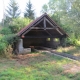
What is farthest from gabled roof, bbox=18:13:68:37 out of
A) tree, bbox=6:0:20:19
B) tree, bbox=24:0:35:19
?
tree, bbox=6:0:20:19

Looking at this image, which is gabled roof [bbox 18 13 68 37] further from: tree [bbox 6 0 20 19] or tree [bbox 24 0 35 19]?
tree [bbox 6 0 20 19]

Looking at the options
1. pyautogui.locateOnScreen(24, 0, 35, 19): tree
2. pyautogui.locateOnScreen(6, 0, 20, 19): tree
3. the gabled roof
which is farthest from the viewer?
pyautogui.locateOnScreen(6, 0, 20, 19): tree

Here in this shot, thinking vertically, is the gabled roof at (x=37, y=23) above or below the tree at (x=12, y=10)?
below

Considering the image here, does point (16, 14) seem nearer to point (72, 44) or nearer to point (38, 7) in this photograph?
point (38, 7)

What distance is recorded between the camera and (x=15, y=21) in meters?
24.0

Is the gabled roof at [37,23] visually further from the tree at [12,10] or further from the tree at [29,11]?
the tree at [12,10]

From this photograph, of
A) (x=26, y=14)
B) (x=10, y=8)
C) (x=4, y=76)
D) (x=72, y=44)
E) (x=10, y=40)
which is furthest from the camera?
(x=10, y=8)

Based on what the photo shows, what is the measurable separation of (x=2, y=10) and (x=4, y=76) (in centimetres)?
3567

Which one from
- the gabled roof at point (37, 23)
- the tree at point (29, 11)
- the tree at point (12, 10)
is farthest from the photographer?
the tree at point (12, 10)

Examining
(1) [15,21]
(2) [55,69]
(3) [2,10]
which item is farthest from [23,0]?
(2) [55,69]

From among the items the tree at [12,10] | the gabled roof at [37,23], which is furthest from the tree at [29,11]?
the gabled roof at [37,23]

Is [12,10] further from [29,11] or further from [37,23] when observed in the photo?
[37,23]

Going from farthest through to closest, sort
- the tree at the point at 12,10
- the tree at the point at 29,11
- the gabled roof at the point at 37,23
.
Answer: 1. the tree at the point at 12,10
2. the tree at the point at 29,11
3. the gabled roof at the point at 37,23

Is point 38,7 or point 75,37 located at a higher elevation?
point 38,7
